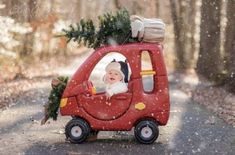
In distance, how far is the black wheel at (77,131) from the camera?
366 inches

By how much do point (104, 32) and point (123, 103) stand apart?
3.71 feet

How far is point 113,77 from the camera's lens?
9.41 meters

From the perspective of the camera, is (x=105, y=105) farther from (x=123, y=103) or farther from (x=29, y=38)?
(x=29, y=38)

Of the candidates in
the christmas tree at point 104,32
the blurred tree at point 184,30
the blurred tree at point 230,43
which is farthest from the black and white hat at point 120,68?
the blurred tree at point 184,30

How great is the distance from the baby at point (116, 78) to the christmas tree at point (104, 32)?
1.24 ft

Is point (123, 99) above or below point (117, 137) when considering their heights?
above

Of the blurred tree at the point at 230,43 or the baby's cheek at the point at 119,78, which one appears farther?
the blurred tree at the point at 230,43

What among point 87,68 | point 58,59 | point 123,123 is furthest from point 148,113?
point 58,59

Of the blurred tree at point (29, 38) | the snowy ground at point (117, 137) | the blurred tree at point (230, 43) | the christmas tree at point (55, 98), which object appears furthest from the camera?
the blurred tree at point (29, 38)

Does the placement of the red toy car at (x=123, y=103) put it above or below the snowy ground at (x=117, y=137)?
above

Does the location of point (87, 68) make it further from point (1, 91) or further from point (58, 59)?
point (58, 59)

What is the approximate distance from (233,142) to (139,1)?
87.0ft

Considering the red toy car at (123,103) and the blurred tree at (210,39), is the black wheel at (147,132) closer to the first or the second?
the red toy car at (123,103)

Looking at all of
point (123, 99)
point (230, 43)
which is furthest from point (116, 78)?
point (230, 43)
